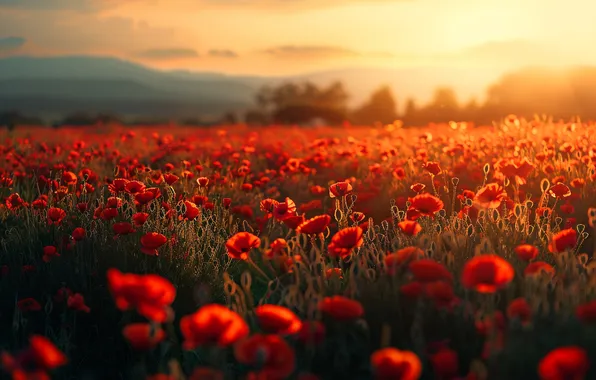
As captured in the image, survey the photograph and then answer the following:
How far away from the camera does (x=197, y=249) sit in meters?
4.73

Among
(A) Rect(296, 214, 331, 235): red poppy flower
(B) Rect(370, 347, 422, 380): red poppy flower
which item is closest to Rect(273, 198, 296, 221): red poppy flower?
(A) Rect(296, 214, 331, 235): red poppy flower

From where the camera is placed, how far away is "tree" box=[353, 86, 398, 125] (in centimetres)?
2859

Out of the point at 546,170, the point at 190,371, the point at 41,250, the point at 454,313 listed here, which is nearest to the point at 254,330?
the point at 190,371

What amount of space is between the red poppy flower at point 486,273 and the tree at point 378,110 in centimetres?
2337

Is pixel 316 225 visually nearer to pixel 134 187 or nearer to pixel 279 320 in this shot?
pixel 279 320

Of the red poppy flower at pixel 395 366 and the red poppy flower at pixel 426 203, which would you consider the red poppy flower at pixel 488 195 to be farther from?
the red poppy flower at pixel 395 366

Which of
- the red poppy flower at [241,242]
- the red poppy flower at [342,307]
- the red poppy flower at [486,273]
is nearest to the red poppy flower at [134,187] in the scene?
the red poppy flower at [241,242]

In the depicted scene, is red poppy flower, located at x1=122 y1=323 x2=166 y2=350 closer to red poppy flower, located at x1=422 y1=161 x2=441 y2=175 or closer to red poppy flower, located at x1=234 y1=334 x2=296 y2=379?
red poppy flower, located at x1=234 y1=334 x2=296 y2=379

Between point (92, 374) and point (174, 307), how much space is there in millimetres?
634

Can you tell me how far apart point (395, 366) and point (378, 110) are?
100ft

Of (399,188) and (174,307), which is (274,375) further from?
(399,188)

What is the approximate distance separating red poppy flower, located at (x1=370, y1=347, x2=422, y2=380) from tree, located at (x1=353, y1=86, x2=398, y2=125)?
2369 centimetres

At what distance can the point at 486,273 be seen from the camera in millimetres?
2195

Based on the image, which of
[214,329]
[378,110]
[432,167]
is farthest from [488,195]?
[378,110]
